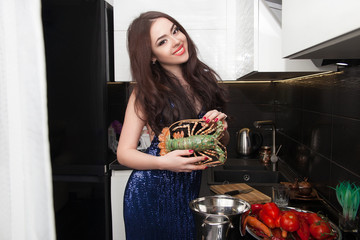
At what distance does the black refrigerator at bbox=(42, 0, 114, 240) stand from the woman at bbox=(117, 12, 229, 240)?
0.38 m

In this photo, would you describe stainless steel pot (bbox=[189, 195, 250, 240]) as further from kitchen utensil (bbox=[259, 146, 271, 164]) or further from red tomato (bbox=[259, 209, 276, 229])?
kitchen utensil (bbox=[259, 146, 271, 164])

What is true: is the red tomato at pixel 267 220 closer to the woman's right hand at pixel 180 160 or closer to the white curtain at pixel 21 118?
the woman's right hand at pixel 180 160

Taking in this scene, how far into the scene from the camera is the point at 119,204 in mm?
2355

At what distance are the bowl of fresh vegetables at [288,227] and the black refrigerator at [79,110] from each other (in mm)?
984

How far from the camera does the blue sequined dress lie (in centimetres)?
156

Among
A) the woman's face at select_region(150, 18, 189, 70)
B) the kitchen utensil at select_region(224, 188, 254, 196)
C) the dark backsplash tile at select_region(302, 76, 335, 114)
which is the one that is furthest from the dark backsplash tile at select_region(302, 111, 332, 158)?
the woman's face at select_region(150, 18, 189, 70)

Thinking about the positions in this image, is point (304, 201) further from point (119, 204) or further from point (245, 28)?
point (119, 204)

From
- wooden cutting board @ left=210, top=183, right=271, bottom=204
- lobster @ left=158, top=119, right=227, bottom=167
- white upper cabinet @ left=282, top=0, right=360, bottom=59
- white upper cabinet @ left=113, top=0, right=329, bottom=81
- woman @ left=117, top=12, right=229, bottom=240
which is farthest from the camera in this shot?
white upper cabinet @ left=113, top=0, right=329, bottom=81

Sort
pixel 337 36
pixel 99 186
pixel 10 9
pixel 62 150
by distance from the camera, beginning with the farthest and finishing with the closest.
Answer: pixel 99 186 → pixel 62 150 → pixel 10 9 → pixel 337 36

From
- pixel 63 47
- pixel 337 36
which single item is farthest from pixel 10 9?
pixel 63 47

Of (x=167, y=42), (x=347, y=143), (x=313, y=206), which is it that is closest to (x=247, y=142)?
(x=313, y=206)

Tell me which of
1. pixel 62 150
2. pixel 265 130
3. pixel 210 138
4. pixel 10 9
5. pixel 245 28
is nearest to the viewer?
pixel 10 9

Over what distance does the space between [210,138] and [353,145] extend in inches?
21.3

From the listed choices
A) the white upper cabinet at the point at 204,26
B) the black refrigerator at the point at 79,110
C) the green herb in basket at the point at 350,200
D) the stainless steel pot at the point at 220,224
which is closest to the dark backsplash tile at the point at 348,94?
the green herb in basket at the point at 350,200
